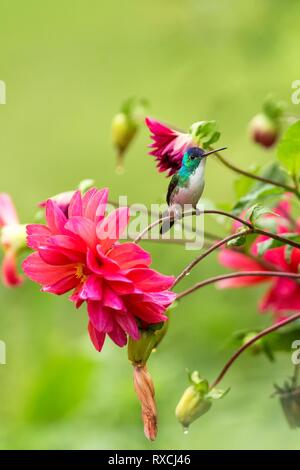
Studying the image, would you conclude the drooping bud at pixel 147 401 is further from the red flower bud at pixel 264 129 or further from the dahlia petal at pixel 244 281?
the red flower bud at pixel 264 129

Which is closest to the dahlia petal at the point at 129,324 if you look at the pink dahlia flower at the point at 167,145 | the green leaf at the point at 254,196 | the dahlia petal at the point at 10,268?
the pink dahlia flower at the point at 167,145

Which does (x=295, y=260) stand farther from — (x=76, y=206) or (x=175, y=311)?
(x=175, y=311)

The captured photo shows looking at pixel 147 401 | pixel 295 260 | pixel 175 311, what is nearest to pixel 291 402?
pixel 295 260

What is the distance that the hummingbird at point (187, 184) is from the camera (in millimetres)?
596

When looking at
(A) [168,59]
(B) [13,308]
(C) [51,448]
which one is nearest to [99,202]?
(C) [51,448]

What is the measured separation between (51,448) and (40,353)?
41cm

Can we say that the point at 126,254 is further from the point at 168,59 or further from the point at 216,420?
the point at 168,59

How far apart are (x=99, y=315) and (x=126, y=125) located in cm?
44

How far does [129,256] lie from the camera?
60 centimetres

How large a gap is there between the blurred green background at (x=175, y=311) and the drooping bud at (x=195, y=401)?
0.22m

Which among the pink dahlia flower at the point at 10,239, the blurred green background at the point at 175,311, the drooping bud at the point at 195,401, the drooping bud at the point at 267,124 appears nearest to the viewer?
the drooping bud at the point at 195,401

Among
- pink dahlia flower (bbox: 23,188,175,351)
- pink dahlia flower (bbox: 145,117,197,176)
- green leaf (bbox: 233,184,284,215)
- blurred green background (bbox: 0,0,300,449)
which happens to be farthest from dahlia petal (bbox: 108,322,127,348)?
blurred green background (bbox: 0,0,300,449)

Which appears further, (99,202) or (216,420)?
(216,420)

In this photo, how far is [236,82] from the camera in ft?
5.73
